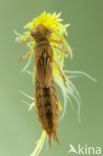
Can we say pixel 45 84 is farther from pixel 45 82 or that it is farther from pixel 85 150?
pixel 85 150

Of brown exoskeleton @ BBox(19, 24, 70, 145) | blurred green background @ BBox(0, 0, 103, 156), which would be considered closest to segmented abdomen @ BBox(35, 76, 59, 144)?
brown exoskeleton @ BBox(19, 24, 70, 145)

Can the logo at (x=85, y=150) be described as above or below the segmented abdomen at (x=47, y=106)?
below

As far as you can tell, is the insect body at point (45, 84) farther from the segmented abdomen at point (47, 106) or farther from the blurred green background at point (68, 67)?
the blurred green background at point (68, 67)

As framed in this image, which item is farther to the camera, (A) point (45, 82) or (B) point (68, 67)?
(B) point (68, 67)

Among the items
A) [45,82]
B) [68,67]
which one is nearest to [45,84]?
[45,82]

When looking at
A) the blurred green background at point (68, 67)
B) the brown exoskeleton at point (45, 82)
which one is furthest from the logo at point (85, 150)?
the brown exoskeleton at point (45, 82)

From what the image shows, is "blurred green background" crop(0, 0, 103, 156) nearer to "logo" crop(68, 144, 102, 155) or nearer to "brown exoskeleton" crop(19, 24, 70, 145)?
"logo" crop(68, 144, 102, 155)
